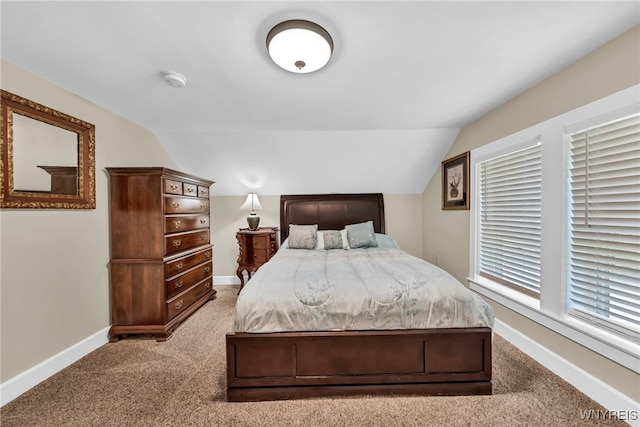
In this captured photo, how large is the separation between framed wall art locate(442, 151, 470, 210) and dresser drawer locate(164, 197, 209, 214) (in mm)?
3281

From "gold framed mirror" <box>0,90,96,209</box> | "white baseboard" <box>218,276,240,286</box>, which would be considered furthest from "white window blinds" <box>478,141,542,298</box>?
"gold framed mirror" <box>0,90,96,209</box>

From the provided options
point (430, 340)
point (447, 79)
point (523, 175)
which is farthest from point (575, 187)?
point (430, 340)

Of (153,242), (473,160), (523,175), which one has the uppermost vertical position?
(473,160)

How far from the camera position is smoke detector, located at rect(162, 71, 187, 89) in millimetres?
1880

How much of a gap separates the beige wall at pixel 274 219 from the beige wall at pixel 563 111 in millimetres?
985

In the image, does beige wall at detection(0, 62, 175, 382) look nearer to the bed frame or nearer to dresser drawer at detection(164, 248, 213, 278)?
dresser drawer at detection(164, 248, 213, 278)

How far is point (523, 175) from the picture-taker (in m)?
2.27

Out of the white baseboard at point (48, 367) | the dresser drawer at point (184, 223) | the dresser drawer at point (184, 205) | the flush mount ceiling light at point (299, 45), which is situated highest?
the flush mount ceiling light at point (299, 45)

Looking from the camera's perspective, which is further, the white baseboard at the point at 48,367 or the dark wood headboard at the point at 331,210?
the dark wood headboard at the point at 331,210

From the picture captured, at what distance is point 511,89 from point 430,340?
216 cm

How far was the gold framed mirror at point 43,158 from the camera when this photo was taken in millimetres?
1719

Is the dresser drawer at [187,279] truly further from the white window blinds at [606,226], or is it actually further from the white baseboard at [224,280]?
the white window blinds at [606,226]

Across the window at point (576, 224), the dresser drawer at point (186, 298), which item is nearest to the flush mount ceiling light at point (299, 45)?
the window at point (576, 224)

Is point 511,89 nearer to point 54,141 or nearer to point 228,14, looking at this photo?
point 228,14
